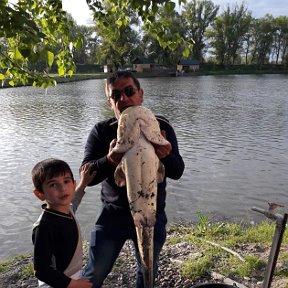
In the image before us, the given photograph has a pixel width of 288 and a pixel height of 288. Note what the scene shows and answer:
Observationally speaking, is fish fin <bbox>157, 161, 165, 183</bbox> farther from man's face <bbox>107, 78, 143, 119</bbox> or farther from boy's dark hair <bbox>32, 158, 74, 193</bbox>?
boy's dark hair <bbox>32, 158, 74, 193</bbox>

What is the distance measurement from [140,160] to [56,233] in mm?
883

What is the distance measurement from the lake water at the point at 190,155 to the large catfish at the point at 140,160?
18.5ft

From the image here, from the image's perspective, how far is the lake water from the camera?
31.0 ft

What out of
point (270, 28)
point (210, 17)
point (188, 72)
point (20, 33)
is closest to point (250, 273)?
point (20, 33)

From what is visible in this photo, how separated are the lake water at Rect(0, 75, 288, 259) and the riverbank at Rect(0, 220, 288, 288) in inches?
85.3

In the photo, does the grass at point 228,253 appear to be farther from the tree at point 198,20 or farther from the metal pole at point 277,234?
the tree at point 198,20

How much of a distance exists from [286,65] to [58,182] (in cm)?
10844

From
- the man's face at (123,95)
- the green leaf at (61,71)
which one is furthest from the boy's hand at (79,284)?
the green leaf at (61,71)

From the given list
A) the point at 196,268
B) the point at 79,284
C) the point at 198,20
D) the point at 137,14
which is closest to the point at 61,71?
the point at 137,14

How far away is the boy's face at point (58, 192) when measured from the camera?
2814mm

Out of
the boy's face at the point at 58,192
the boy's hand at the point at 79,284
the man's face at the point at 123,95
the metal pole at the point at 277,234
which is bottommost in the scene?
the boy's hand at the point at 79,284

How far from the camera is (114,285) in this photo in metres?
4.85

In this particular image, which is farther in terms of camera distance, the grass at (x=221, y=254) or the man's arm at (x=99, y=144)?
the grass at (x=221, y=254)

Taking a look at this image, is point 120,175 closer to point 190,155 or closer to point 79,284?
point 79,284
